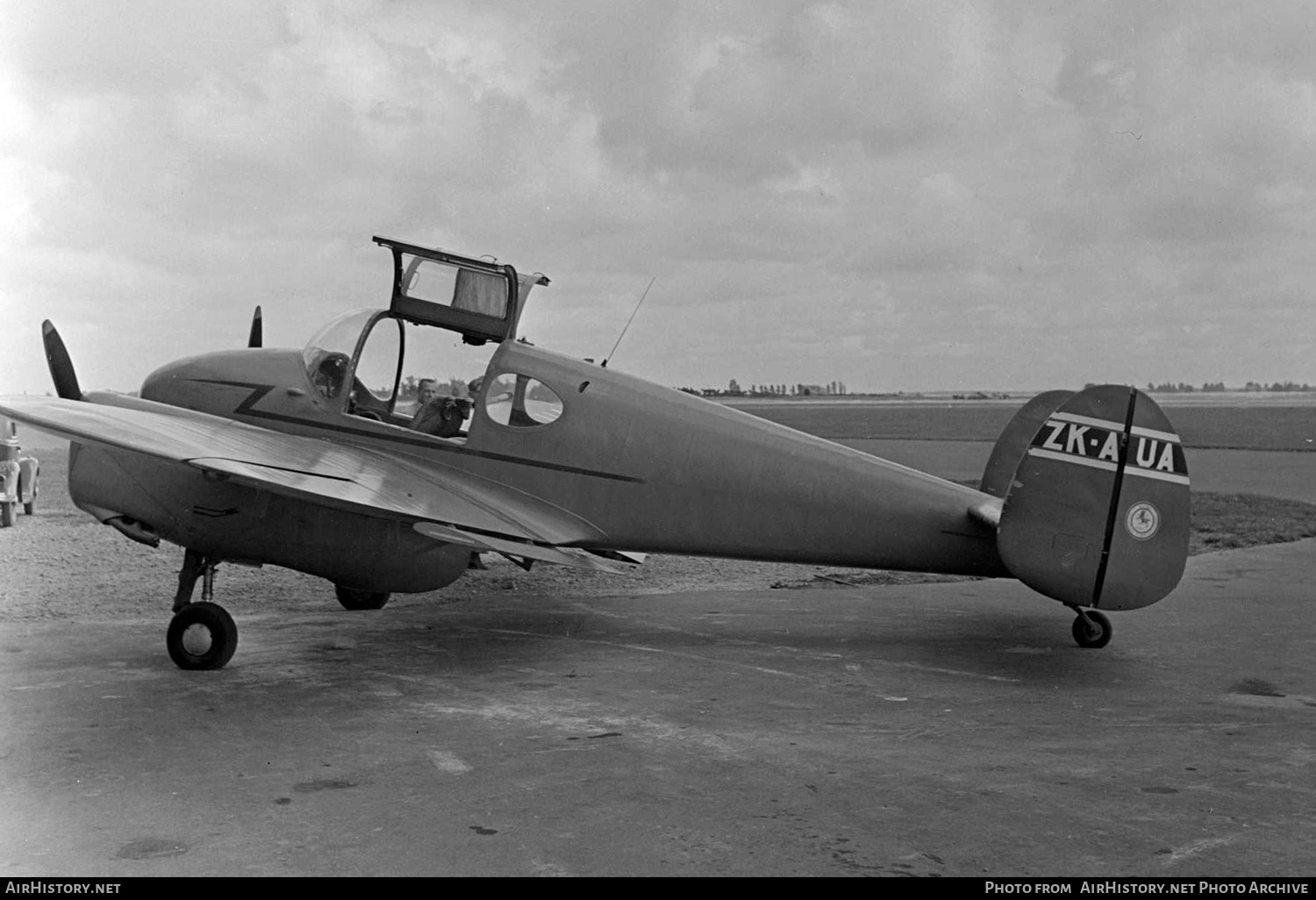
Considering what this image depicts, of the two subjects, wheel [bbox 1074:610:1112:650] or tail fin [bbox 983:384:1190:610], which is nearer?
tail fin [bbox 983:384:1190:610]

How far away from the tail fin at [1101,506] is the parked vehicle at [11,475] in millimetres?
11605

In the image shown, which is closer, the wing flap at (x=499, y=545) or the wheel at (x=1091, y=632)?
the wing flap at (x=499, y=545)

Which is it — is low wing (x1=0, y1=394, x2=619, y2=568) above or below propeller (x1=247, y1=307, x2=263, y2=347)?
below

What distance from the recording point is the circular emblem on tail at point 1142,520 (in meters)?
7.83

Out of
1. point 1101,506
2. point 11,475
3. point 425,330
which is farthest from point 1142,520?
point 11,475

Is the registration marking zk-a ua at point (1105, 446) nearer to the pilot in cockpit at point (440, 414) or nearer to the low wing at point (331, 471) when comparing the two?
the low wing at point (331, 471)

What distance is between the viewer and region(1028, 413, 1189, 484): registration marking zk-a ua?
310 inches

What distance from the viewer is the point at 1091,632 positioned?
28.3 ft

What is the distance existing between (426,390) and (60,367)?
8.70 feet

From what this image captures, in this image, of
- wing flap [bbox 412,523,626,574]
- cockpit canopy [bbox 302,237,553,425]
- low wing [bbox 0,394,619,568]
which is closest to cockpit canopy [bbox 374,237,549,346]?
cockpit canopy [bbox 302,237,553,425]

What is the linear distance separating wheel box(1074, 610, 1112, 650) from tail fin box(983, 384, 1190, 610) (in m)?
0.83

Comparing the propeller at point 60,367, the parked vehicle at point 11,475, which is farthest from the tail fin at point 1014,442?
the parked vehicle at point 11,475

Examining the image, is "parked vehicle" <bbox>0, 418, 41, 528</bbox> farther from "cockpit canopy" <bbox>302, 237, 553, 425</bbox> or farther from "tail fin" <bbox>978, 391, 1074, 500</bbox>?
"tail fin" <bbox>978, 391, 1074, 500</bbox>
